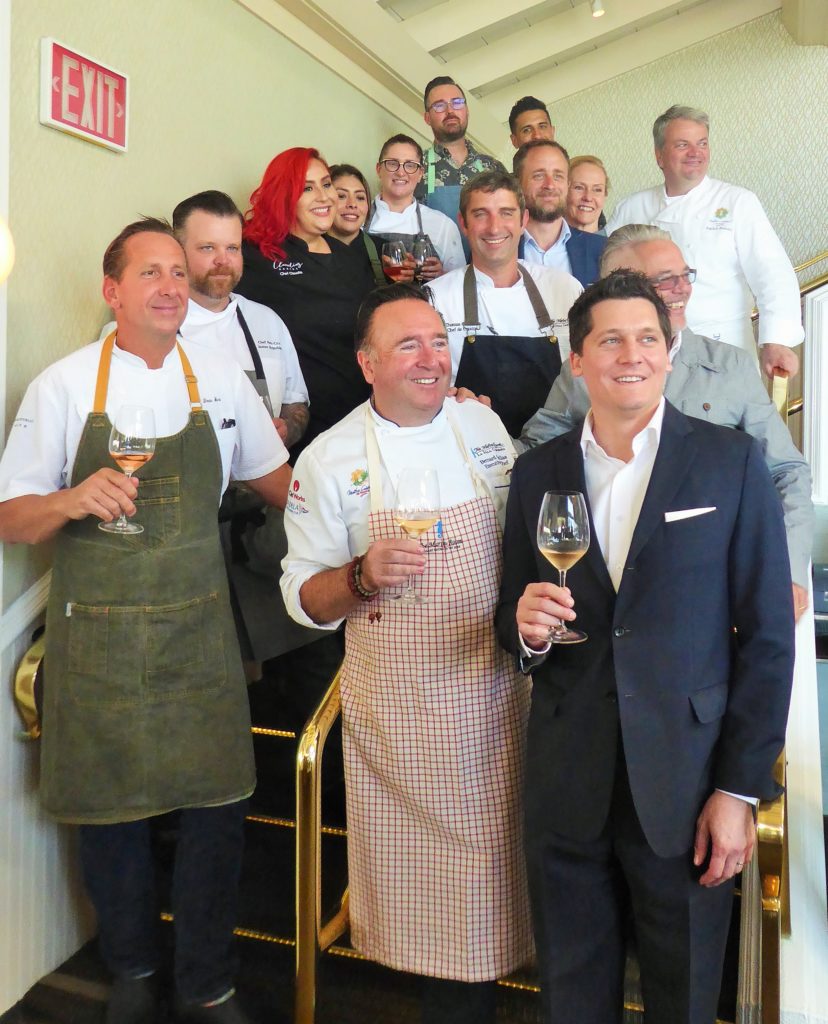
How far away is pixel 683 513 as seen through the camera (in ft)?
5.17

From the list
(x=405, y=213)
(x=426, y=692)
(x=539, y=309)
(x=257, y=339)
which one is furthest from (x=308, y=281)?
(x=426, y=692)

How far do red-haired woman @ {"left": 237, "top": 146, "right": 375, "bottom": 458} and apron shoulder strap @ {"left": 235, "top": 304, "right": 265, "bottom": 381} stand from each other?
320 millimetres

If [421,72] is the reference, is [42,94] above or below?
below

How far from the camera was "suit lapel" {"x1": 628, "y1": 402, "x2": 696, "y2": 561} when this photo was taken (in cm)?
159

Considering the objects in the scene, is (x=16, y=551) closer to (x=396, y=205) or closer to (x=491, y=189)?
(x=491, y=189)

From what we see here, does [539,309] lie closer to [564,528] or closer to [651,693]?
[564,528]

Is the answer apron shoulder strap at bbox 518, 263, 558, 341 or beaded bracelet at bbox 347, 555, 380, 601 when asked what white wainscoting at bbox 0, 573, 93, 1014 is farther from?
apron shoulder strap at bbox 518, 263, 558, 341

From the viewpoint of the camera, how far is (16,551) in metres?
2.49

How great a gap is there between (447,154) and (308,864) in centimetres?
323

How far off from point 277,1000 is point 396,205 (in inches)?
115

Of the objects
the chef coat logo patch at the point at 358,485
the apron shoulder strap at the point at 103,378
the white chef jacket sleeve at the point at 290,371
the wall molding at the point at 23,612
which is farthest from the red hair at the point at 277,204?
the chef coat logo patch at the point at 358,485

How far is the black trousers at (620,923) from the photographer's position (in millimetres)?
1590

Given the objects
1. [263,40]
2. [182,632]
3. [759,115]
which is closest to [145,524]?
[182,632]

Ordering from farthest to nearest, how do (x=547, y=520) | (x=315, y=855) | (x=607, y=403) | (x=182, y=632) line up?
1. (x=182, y=632)
2. (x=315, y=855)
3. (x=607, y=403)
4. (x=547, y=520)
